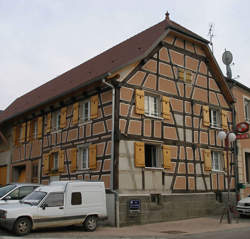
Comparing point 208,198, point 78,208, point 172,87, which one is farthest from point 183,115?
point 78,208

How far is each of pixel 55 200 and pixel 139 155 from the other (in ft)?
13.7

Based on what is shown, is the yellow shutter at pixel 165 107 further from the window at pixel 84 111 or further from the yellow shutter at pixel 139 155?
the window at pixel 84 111

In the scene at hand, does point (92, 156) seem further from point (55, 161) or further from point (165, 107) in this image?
point (165, 107)

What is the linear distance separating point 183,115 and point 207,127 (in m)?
1.87

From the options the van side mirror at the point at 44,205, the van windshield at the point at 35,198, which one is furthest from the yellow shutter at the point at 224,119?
the van side mirror at the point at 44,205

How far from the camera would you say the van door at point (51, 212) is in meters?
10.7

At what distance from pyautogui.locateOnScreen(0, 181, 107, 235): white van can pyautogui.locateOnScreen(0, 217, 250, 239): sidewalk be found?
32 centimetres

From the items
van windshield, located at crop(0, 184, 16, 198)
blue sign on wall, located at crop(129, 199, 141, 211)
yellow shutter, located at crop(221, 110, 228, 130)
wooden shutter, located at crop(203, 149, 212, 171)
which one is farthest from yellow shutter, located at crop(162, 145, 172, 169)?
van windshield, located at crop(0, 184, 16, 198)

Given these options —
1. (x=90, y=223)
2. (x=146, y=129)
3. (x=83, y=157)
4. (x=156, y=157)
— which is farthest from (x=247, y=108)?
(x=90, y=223)

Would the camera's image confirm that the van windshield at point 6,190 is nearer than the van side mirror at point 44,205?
No

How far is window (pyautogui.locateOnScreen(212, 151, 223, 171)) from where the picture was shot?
17.9 meters

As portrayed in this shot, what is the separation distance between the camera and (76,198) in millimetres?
11789

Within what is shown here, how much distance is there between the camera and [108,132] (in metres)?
14.2

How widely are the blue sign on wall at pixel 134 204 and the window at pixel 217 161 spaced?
571 cm
